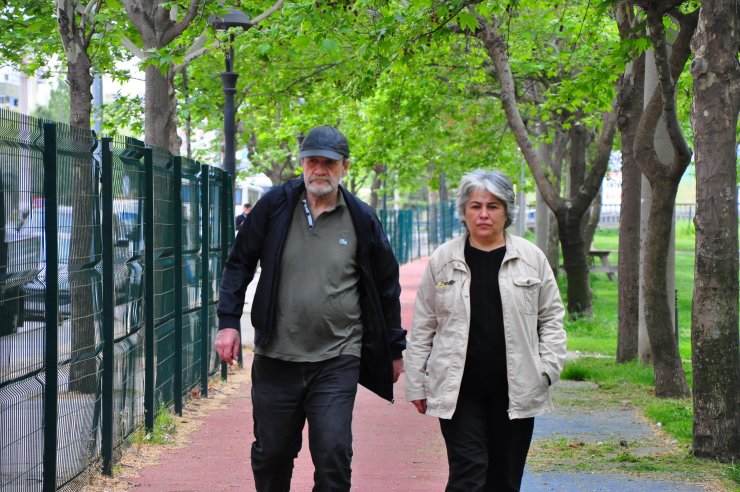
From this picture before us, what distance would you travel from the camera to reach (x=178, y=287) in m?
10.4

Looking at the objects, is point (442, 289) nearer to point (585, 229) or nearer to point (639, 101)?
point (639, 101)

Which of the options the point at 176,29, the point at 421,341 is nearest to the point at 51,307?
the point at 421,341

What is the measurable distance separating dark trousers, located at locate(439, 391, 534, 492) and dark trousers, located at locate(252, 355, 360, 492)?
455 mm

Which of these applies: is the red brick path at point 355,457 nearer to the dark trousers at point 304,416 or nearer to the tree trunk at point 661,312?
the dark trousers at point 304,416

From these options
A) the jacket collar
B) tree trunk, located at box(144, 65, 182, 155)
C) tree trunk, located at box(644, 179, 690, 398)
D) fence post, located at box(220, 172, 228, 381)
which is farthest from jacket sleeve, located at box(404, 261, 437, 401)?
tree trunk, located at box(144, 65, 182, 155)

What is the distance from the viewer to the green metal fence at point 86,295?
5859 millimetres

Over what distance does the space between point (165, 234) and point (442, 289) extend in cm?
502

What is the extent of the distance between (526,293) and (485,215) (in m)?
0.38

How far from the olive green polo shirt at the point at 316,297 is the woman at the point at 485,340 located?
13.0 inches

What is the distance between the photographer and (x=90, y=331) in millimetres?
7387

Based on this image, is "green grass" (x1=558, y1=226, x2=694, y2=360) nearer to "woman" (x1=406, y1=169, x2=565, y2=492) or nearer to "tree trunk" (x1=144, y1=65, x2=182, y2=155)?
"tree trunk" (x1=144, y1=65, x2=182, y2=155)

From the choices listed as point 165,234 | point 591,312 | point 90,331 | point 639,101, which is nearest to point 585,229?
point 591,312

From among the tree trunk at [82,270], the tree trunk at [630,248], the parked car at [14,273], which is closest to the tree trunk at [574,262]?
the tree trunk at [630,248]

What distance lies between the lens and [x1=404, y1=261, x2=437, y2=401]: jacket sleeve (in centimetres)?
539
